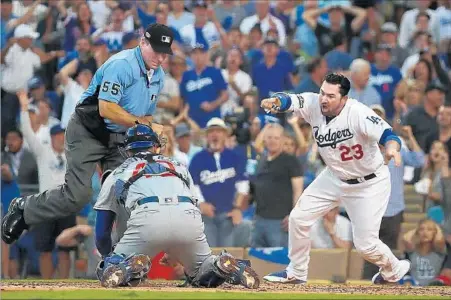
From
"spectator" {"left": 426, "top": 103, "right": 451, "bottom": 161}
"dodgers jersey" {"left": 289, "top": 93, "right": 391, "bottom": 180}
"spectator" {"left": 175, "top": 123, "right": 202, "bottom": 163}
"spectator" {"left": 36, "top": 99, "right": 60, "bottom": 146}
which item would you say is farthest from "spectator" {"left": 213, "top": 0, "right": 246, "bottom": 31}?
"dodgers jersey" {"left": 289, "top": 93, "right": 391, "bottom": 180}

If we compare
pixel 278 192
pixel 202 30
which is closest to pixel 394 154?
pixel 278 192

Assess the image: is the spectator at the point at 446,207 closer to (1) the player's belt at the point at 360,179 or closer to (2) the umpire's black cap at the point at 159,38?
A: (1) the player's belt at the point at 360,179

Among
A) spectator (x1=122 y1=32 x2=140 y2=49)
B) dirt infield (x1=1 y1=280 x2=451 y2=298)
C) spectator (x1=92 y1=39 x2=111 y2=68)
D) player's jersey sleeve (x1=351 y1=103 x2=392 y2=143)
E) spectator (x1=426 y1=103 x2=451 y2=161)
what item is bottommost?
dirt infield (x1=1 y1=280 x2=451 y2=298)

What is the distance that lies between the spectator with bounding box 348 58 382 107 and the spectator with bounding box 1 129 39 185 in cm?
462

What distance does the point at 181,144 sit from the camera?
17.1 metres

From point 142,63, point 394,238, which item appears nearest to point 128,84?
point 142,63

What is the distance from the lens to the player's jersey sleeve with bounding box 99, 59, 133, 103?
449 inches

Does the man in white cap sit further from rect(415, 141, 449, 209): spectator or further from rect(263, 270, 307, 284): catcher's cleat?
rect(263, 270, 307, 284): catcher's cleat

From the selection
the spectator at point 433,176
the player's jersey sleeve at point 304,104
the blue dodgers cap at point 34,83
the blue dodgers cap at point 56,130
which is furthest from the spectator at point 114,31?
the player's jersey sleeve at point 304,104

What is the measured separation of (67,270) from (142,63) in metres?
4.87

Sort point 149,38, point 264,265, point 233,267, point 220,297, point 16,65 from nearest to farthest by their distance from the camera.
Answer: point 220,297 → point 233,267 → point 149,38 → point 264,265 → point 16,65

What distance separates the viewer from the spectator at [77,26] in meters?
19.6

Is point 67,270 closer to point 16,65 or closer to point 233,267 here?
point 16,65

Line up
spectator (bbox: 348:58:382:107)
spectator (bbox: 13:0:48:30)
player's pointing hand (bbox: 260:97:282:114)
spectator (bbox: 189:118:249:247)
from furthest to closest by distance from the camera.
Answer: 1. spectator (bbox: 13:0:48:30)
2. spectator (bbox: 348:58:382:107)
3. spectator (bbox: 189:118:249:247)
4. player's pointing hand (bbox: 260:97:282:114)
